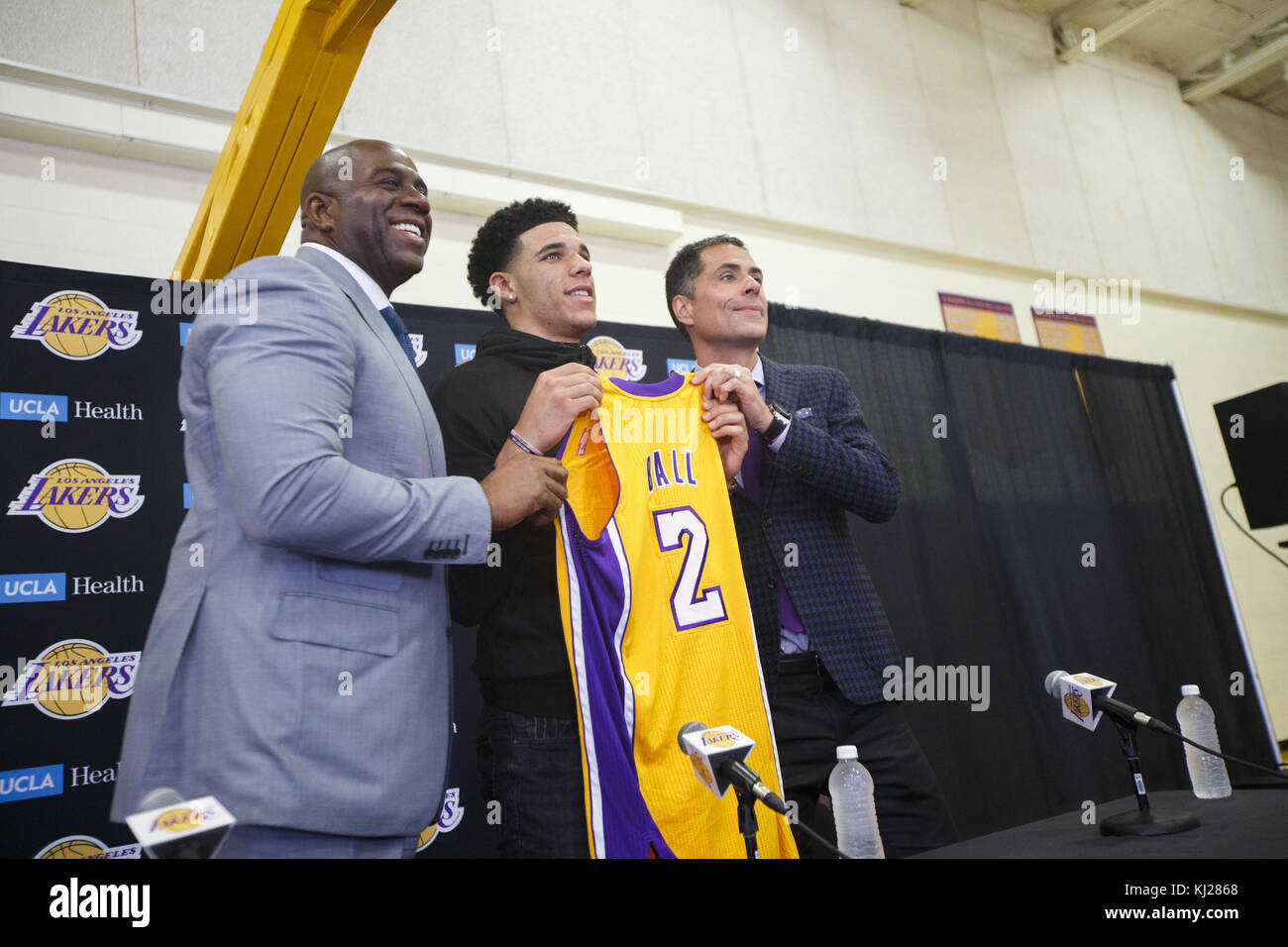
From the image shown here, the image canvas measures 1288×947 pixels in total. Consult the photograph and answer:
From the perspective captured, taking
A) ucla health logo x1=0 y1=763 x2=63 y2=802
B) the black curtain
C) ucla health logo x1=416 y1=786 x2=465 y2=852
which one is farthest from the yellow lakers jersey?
the black curtain

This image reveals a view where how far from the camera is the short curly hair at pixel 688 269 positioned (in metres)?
2.41

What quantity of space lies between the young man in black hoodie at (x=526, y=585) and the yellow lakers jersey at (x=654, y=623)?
5 cm

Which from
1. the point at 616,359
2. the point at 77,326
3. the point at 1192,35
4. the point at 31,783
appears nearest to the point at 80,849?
the point at 31,783

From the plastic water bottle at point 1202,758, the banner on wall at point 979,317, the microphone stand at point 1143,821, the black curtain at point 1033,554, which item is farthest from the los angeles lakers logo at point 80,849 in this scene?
the banner on wall at point 979,317

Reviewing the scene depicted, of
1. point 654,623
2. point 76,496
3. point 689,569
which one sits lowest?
point 654,623

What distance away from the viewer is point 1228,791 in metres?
1.68

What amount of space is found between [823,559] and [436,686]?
0.98 m

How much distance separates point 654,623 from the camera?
5.78 ft

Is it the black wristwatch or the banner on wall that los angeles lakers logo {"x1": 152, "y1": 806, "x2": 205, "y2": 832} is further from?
the banner on wall

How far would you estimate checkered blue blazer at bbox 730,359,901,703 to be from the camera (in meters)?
1.93

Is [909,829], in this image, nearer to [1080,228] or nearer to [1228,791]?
[1228,791]

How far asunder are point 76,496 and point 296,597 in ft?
6.18

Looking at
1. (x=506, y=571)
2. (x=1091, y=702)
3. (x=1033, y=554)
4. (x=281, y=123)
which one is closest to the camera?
(x=1091, y=702)

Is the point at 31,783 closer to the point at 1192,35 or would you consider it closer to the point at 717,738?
the point at 717,738
